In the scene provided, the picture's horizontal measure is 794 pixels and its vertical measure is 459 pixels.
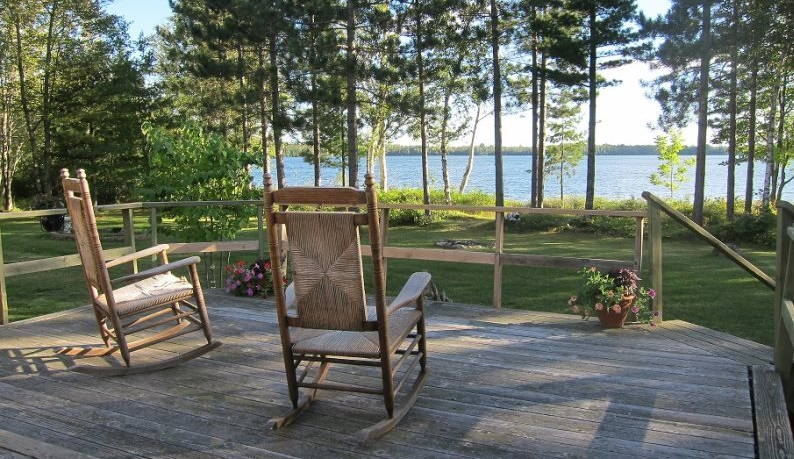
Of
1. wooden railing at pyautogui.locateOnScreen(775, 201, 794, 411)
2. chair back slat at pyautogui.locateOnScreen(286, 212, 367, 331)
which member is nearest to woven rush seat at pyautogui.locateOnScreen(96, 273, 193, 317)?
chair back slat at pyautogui.locateOnScreen(286, 212, 367, 331)

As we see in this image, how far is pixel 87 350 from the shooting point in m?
3.41

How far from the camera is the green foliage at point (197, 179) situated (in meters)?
6.13

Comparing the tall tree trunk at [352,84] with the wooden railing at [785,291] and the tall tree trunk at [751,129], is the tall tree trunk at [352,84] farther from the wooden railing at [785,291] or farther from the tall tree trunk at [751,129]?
the wooden railing at [785,291]

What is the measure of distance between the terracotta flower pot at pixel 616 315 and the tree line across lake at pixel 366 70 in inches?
321

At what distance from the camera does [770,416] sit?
2.44 metres

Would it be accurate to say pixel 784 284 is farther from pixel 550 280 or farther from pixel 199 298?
pixel 550 280

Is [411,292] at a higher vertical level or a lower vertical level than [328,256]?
lower

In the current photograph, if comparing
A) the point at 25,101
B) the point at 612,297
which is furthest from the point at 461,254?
the point at 25,101

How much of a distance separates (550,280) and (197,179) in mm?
5251

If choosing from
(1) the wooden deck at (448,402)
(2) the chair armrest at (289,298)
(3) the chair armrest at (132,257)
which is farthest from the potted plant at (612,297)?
(3) the chair armrest at (132,257)

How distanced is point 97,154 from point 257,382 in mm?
18650

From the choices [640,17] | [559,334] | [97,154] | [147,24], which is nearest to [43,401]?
[559,334]

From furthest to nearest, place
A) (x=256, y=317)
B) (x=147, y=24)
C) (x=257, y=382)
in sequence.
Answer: (x=147, y=24)
(x=256, y=317)
(x=257, y=382)

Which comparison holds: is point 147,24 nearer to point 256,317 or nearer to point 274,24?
point 274,24
